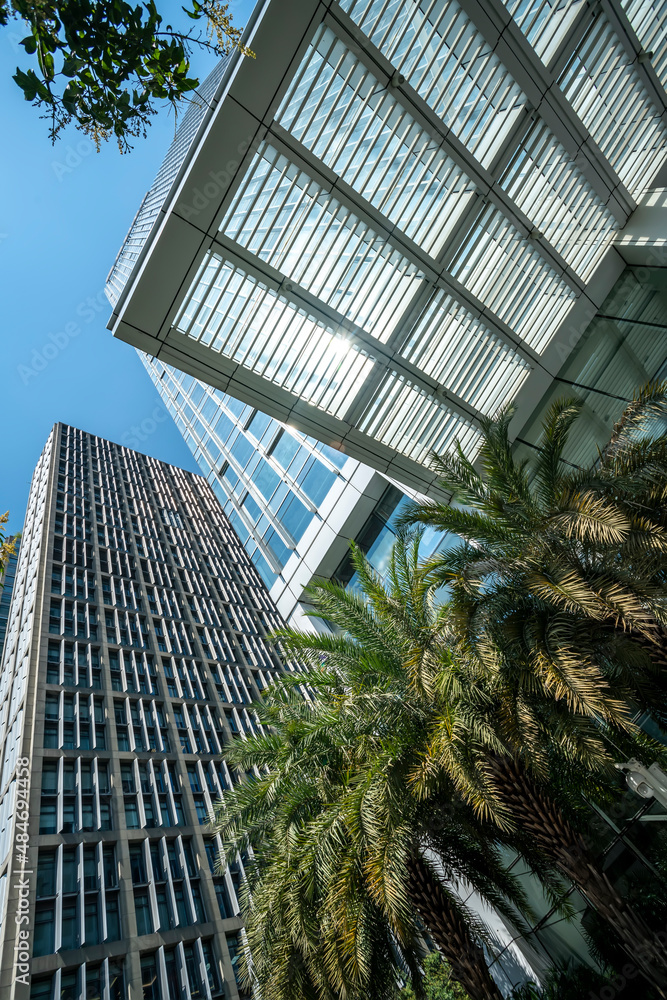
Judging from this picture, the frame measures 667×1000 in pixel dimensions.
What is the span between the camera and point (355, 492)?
19.6 metres

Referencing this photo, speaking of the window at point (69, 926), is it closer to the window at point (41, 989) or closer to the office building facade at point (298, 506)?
the window at point (41, 989)

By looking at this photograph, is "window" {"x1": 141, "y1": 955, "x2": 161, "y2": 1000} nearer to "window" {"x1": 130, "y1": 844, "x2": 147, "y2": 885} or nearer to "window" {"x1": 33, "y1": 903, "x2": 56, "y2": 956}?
"window" {"x1": 130, "y1": 844, "x2": 147, "y2": 885}

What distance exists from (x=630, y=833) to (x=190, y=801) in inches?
1276

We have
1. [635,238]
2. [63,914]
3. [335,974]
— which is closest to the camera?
[335,974]

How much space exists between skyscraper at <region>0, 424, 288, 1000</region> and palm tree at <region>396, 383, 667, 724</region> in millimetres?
10271

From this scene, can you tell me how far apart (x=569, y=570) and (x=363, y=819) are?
458 centimetres

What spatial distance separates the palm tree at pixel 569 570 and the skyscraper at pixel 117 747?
10.3 metres

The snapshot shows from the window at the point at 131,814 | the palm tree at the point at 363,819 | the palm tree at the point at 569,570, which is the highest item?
the palm tree at the point at 569,570

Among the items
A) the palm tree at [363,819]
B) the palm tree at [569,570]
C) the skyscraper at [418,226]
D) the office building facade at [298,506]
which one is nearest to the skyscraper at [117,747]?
the palm tree at [363,819]

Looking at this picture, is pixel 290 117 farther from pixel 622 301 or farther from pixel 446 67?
pixel 622 301

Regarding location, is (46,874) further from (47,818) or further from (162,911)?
(162,911)

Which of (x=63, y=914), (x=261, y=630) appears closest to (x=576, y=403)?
(x=63, y=914)

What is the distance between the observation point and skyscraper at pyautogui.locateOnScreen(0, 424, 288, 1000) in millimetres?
26656

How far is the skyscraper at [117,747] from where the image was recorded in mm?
26656
